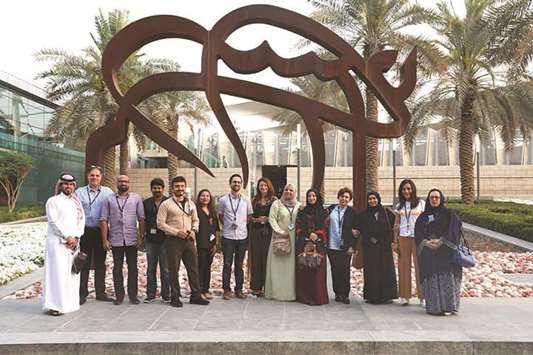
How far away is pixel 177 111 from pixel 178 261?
21594mm

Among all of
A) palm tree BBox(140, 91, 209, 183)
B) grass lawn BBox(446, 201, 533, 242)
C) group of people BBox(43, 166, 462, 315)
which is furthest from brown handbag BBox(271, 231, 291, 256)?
palm tree BBox(140, 91, 209, 183)

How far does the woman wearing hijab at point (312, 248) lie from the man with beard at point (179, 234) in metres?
1.13

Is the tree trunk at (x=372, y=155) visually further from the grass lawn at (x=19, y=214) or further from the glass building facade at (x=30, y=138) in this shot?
the glass building facade at (x=30, y=138)

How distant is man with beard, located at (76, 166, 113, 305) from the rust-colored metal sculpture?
1199 millimetres

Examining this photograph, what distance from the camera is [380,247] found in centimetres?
588

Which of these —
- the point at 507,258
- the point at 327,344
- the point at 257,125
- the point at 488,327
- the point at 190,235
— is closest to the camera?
the point at 327,344

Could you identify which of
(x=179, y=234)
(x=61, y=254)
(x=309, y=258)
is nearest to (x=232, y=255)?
(x=179, y=234)

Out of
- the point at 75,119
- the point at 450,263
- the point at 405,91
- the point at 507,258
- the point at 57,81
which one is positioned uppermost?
the point at 57,81

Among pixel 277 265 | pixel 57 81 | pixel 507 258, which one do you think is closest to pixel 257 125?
pixel 57 81

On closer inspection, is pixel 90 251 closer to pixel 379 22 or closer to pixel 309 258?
pixel 309 258

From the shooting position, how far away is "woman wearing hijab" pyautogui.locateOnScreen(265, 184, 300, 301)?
5.98m

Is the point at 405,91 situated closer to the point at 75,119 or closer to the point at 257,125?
the point at 75,119

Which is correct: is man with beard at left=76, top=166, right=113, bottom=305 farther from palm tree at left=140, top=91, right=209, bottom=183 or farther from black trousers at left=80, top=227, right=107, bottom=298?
palm tree at left=140, top=91, right=209, bottom=183

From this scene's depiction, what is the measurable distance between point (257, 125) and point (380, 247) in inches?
1856
